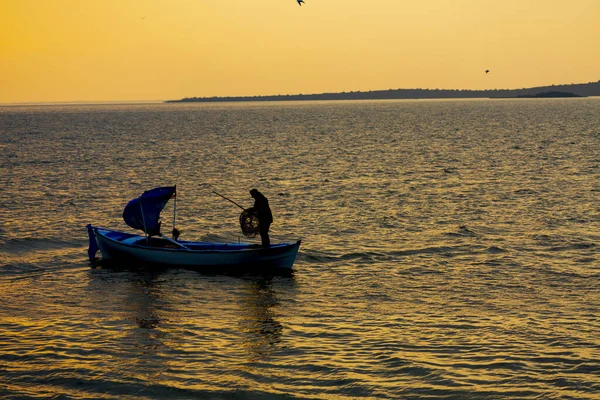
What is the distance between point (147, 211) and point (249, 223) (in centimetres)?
410

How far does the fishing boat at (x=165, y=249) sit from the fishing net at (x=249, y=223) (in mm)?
525

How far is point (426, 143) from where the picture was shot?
92.4 metres

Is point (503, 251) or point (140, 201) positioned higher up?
point (140, 201)

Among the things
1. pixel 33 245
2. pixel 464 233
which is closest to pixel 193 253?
pixel 33 245

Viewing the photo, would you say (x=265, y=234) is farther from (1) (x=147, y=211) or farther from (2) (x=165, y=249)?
(1) (x=147, y=211)

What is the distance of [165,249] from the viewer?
2647cm

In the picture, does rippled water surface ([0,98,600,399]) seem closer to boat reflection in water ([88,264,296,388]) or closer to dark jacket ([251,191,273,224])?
boat reflection in water ([88,264,296,388])

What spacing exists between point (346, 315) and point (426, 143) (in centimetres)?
7423

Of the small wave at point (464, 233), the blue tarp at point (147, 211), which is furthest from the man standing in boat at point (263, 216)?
the small wave at point (464, 233)

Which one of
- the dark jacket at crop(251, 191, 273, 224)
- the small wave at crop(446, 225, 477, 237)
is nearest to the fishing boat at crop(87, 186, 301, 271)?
the dark jacket at crop(251, 191, 273, 224)

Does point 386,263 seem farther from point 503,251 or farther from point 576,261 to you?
point 576,261

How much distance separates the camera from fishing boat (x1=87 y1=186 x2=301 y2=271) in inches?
1017

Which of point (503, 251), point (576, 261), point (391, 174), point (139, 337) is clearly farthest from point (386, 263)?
point (391, 174)

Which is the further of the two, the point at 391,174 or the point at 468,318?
the point at 391,174
